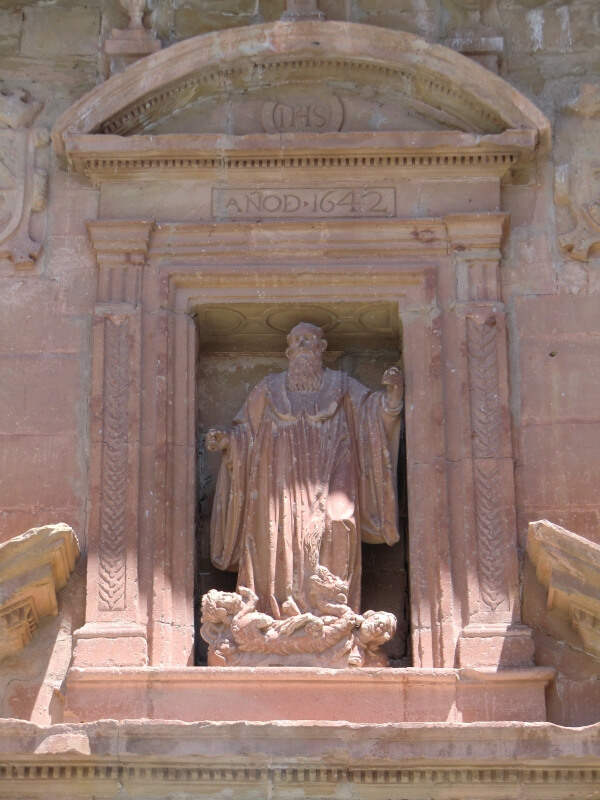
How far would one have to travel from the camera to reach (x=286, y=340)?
45.0 feet

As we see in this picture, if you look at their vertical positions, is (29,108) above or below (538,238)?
above

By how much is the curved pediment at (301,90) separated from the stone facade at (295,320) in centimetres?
A: 2

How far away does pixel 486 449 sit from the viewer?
12.7m

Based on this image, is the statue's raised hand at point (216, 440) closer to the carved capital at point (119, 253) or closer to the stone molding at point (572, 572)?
the carved capital at point (119, 253)

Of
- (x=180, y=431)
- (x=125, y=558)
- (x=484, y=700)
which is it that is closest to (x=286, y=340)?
(x=180, y=431)

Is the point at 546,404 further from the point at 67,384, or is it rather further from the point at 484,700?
the point at 67,384

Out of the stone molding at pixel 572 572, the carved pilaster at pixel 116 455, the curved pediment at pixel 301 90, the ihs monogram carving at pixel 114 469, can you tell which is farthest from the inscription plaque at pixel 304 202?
the stone molding at pixel 572 572

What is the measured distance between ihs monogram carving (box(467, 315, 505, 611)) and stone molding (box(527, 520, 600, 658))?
28 cm

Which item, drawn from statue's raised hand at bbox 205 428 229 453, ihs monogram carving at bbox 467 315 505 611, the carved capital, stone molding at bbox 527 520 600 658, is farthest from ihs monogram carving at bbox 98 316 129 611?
stone molding at bbox 527 520 600 658

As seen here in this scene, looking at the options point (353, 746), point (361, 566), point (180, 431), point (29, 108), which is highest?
point (29, 108)

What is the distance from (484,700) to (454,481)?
1440mm

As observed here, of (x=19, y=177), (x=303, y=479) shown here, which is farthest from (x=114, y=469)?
(x=19, y=177)

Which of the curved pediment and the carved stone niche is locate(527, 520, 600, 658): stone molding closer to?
the carved stone niche

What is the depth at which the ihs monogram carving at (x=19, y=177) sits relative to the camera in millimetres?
13375
